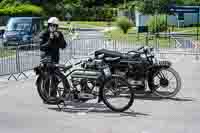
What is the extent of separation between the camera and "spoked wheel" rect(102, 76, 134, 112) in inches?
426

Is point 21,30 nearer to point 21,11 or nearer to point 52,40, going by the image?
point 52,40

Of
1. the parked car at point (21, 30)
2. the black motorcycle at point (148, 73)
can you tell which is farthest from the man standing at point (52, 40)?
the parked car at point (21, 30)

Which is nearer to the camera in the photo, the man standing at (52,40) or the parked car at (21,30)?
the man standing at (52,40)

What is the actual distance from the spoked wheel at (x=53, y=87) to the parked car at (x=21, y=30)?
758 inches

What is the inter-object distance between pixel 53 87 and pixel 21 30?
21.3 m

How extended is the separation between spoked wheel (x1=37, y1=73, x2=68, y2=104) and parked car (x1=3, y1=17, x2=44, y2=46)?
19.2m

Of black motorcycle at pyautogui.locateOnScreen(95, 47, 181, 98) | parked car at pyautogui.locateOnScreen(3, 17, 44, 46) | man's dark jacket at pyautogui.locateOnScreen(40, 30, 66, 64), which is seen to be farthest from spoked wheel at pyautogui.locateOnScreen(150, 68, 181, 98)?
parked car at pyautogui.locateOnScreen(3, 17, 44, 46)

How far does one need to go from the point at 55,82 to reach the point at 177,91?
10.0 ft

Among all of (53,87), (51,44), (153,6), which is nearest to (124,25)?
(153,6)

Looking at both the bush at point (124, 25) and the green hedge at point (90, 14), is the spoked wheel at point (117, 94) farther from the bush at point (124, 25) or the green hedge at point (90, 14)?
the green hedge at point (90, 14)

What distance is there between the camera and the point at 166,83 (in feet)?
41.4

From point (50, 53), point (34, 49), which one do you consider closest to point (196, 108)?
point (50, 53)

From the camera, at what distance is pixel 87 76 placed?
37.0ft

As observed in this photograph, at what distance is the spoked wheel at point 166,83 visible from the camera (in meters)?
12.6
